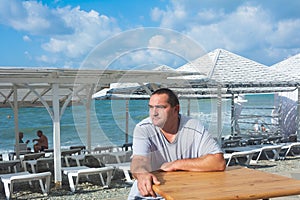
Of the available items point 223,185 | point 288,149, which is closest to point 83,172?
point 223,185

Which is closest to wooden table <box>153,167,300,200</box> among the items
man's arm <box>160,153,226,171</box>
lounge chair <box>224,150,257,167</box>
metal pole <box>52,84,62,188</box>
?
man's arm <box>160,153,226,171</box>

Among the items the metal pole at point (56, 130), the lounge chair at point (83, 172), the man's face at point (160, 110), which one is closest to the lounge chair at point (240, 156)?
the lounge chair at point (83, 172)

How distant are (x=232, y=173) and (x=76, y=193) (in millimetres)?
5205

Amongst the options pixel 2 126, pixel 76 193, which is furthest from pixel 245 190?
pixel 2 126

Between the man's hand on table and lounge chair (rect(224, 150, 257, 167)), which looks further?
lounge chair (rect(224, 150, 257, 167))

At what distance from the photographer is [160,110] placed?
82.4 inches

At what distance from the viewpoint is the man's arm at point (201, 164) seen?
212 centimetres

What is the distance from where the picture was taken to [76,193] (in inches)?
270

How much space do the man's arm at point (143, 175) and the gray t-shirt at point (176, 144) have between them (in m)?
0.06

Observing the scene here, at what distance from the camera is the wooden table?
5.63 ft

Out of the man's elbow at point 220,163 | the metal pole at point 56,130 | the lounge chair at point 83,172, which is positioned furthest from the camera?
the metal pole at point 56,130

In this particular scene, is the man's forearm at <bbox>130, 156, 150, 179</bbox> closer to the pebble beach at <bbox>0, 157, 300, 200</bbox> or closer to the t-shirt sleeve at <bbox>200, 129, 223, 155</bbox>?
the t-shirt sleeve at <bbox>200, 129, 223, 155</bbox>

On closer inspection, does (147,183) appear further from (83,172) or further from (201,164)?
(83,172)

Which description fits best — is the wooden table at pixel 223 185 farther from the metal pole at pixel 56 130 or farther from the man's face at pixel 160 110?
the metal pole at pixel 56 130
